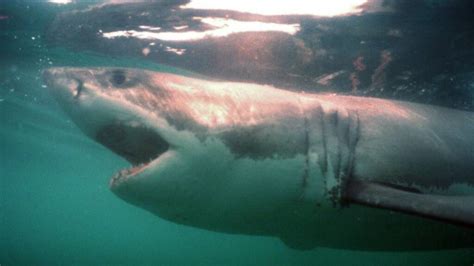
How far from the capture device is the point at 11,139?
29172 mm

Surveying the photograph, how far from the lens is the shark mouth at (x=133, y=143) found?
3.52m

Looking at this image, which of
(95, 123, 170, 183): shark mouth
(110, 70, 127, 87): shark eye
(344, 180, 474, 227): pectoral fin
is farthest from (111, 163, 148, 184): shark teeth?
(344, 180, 474, 227): pectoral fin

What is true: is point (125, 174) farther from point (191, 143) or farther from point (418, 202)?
point (418, 202)

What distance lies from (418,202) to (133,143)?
2788mm

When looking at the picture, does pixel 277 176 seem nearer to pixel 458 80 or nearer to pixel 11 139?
pixel 458 80

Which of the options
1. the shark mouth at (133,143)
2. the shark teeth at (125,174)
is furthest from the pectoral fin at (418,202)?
the shark teeth at (125,174)

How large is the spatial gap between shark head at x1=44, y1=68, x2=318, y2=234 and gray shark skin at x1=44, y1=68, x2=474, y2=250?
0.01m

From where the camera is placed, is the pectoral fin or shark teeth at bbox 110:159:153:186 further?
shark teeth at bbox 110:159:153:186

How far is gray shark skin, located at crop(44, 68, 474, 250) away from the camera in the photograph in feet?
11.2

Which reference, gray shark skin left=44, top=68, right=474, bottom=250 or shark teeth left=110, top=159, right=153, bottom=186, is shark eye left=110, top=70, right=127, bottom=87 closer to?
gray shark skin left=44, top=68, right=474, bottom=250

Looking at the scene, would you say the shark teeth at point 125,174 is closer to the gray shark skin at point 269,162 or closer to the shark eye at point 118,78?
the gray shark skin at point 269,162

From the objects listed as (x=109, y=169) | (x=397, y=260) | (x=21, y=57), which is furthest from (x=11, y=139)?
(x=397, y=260)

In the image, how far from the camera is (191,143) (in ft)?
11.5

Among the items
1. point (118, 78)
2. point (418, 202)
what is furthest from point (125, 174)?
point (418, 202)
